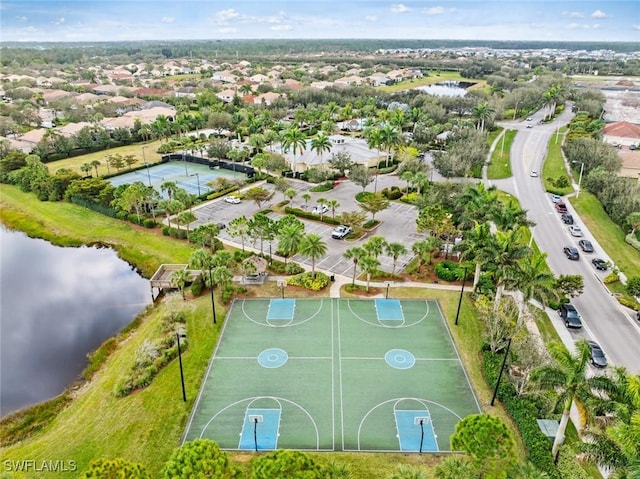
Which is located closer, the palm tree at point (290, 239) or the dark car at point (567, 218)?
the palm tree at point (290, 239)

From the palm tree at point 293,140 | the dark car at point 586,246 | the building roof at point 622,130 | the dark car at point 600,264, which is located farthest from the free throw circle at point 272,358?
the building roof at point 622,130

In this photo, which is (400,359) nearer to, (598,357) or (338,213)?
(598,357)

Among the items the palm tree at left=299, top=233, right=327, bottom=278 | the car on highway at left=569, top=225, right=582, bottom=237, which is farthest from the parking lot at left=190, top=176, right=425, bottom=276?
the car on highway at left=569, top=225, right=582, bottom=237

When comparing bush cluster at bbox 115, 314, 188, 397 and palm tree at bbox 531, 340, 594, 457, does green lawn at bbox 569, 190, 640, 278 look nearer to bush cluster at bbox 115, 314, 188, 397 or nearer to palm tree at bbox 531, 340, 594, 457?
palm tree at bbox 531, 340, 594, 457

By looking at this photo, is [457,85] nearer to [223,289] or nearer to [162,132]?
[162,132]

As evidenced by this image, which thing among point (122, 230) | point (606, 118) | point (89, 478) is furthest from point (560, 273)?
point (606, 118)

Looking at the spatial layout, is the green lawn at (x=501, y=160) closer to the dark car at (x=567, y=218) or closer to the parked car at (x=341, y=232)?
the dark car at (x=567, y=218)
